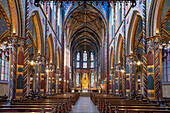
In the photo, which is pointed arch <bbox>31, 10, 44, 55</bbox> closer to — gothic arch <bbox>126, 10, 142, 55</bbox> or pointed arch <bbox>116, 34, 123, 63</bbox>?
gothic arch <bbox>126, 10, 142, 55</bbox>

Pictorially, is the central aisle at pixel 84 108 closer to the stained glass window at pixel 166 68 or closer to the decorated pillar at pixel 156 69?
the decorated pillar at pixel 156 69

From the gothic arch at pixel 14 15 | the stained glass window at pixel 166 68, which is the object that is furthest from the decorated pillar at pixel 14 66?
the stained glass window at pixel 166 68

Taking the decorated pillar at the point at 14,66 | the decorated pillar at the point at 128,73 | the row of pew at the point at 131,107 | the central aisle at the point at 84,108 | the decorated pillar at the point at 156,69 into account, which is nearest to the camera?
the row of pew at the point at 131,107

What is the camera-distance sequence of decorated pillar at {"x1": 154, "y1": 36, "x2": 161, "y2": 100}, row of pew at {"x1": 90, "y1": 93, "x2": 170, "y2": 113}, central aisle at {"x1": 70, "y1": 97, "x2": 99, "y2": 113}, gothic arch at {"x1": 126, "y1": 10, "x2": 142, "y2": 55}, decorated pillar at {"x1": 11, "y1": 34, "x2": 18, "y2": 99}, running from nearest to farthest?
row of pew at {"x1": 90, "y1": 93, "x2": 170, "y2": 113} < decorated pillar at {"x1": 154, "y1": 36, "x2": 161, "y2": 100} < decorated pillar at {"x1": 11, "y1": 34, "x2": 18, "y2": 99} < central aisle at {"x1": 70, "y1": 97, "x2": 99, "y2": 113} < gothic arch at {"x1": 126, "y1": 10, "x2": 142, "y2": 55}

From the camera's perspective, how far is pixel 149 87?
1514 centimetres

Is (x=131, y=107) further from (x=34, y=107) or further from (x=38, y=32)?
(x=38, y=32)

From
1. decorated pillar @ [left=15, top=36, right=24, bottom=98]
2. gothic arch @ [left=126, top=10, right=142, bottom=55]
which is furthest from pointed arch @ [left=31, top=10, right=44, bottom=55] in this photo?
gothic arch @ [left=126, top=10, right=142, bottom=55]

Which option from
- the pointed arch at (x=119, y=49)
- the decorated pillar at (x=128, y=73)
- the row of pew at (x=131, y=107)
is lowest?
the row of pew at (x=131, y=107)

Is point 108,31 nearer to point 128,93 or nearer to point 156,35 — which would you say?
point 128,93

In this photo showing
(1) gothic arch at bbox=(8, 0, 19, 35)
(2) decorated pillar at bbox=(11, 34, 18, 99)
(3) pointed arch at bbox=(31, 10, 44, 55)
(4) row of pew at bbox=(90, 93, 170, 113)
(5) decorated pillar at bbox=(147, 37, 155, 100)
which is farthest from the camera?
(3) pointed arch at bbox=(31, 10, 44, 55)

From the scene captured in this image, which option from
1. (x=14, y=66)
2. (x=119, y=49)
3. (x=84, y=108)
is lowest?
(x=84, y=108)

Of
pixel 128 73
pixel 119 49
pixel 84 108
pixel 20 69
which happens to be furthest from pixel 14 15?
pixel 119 49

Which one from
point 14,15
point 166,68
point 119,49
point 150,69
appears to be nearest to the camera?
point 14,15

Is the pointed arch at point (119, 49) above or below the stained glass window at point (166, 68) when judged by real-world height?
above
